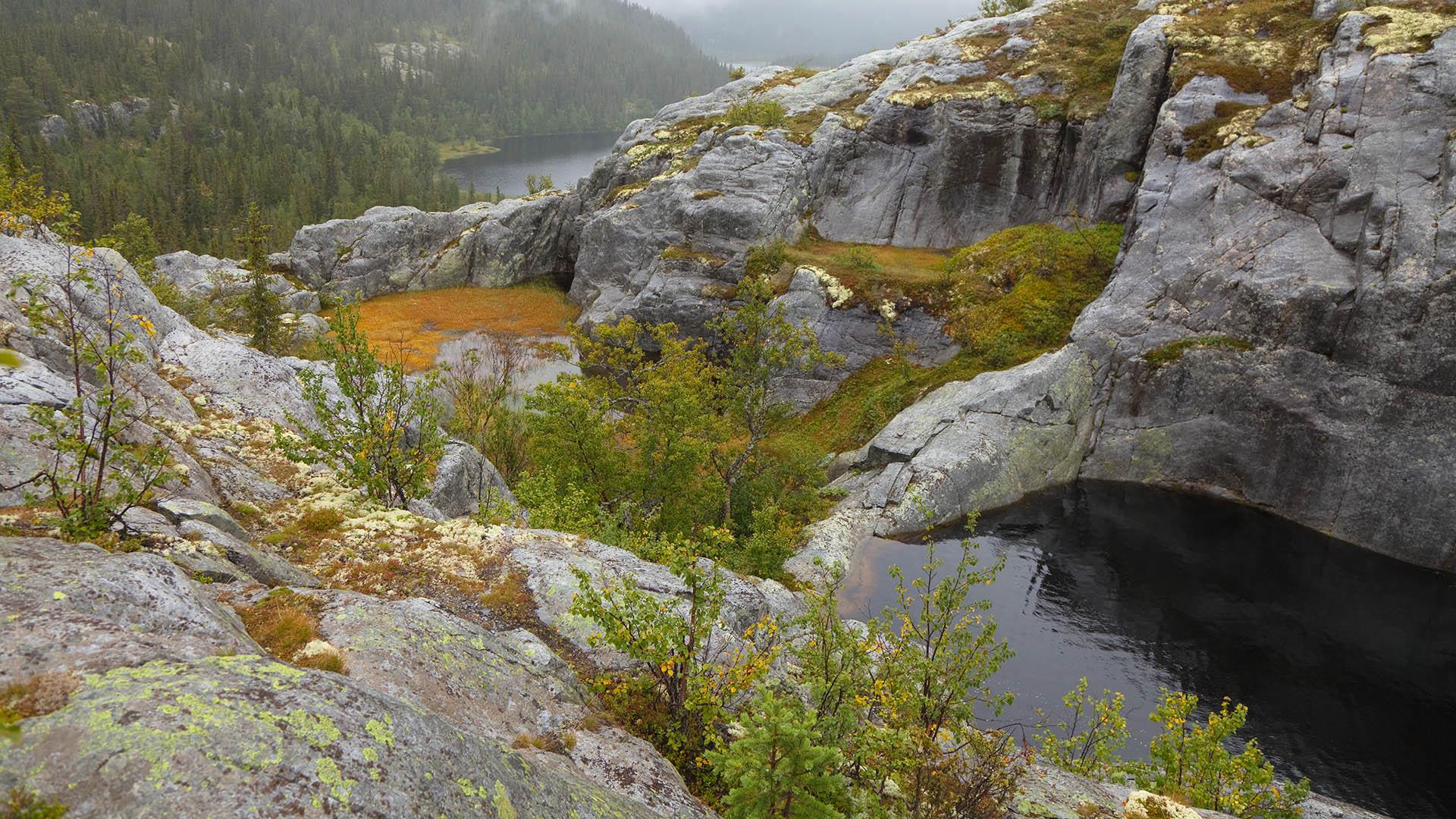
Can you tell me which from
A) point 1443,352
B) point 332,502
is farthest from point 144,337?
point 1443,352

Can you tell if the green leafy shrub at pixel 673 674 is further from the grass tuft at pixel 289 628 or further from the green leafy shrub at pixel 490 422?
the green leafy shrub at pixel 490 422

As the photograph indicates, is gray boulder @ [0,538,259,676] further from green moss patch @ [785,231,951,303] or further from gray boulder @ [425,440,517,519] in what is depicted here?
green moss patch @ [785,231,951,303]

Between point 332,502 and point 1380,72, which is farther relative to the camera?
point 1380,72

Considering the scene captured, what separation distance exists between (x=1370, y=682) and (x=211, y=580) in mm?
23983

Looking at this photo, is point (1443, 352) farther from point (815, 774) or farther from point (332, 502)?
point (332, 502)

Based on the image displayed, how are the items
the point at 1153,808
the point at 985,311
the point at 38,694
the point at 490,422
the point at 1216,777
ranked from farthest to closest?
the point at 985,311 → the point at 490,422 → the point at 1216,777 → the point at 1153,808 → the point at 38,694

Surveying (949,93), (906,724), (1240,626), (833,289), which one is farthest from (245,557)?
(949,93)

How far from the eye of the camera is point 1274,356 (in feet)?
83.4

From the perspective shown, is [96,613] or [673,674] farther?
[673,674]

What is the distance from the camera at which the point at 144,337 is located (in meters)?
17.3

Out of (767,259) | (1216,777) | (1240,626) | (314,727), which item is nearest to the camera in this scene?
(314,727)

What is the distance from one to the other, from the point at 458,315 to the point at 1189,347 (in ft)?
139

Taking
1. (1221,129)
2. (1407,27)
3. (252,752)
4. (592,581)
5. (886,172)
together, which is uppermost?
(1407,27)

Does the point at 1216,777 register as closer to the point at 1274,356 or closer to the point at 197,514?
the point at 197,514
